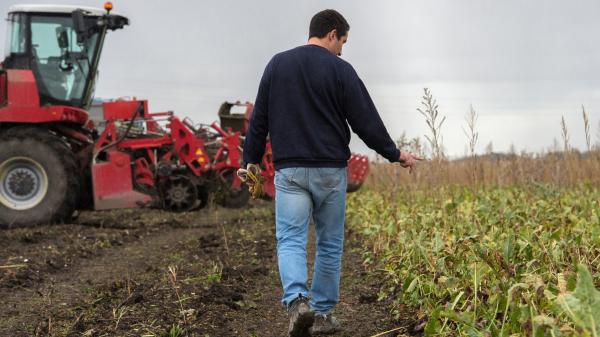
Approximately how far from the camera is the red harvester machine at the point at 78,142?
1009cm

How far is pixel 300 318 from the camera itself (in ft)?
12.4

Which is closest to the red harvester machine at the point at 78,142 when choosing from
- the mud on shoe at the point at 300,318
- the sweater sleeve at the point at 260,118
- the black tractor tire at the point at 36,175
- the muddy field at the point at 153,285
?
the black tractor tire at the point at 36,175

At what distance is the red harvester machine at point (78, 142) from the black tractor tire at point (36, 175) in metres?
0.01

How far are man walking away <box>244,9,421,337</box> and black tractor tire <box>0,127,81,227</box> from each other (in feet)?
21.5

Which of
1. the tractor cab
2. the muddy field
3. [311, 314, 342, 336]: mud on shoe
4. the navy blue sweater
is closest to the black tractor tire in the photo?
the muddy field

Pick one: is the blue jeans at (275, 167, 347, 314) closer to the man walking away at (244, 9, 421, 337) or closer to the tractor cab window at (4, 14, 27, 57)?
the man walking away at (244, 9, 421, 337)

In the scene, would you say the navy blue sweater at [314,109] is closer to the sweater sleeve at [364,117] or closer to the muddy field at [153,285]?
the sweater sleeve at [364,117]

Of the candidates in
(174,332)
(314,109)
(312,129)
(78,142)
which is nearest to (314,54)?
(314,109)

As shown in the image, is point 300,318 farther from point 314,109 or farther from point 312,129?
point 314,109

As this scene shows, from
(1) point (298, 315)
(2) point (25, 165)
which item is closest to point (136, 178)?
(2) point (25, 165)

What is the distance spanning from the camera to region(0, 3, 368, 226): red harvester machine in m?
10.1

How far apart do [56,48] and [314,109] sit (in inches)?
317

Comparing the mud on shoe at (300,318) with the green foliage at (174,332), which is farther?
the green foliage at (174,332)

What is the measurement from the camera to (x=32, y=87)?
1044cm
